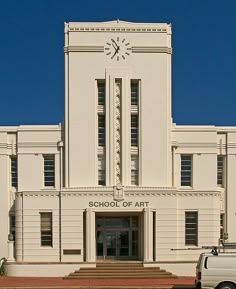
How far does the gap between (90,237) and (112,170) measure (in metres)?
4.55

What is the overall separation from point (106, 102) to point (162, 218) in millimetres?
8190

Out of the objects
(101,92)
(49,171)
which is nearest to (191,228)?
(49,171)

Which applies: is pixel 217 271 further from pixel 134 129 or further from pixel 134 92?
pixel 134 92

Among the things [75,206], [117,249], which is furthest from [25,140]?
[117,249]

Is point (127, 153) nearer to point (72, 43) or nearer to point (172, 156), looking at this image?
point (172, 156)

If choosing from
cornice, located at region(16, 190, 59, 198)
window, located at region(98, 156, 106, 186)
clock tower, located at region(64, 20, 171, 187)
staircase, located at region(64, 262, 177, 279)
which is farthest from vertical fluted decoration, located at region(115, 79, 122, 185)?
staircase, located at region(64, 262, 177, 279)

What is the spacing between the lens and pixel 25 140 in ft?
149

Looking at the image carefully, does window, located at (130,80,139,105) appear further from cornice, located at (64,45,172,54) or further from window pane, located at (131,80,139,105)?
cornice, located at (64,45,172,54)

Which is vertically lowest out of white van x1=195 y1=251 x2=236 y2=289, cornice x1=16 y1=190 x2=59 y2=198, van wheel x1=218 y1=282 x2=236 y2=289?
van wheel x1=218 y1=282 x2=236 y2=289

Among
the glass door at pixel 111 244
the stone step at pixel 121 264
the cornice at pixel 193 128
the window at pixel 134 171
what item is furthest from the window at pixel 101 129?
the stone step at pixel 121 264

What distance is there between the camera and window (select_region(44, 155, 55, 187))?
4512 cm

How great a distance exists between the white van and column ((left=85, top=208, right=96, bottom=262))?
1179 cm

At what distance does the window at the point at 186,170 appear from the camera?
4550 centimetres

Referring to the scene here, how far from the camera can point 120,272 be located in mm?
41188
